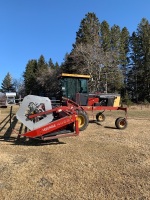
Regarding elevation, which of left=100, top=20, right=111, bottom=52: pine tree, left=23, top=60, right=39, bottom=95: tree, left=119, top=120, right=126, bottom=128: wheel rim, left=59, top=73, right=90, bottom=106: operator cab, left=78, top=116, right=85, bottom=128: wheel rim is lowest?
left=119, top=120, right=126, bottom=128: wheel rim

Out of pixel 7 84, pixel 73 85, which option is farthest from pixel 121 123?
pixel 7 84

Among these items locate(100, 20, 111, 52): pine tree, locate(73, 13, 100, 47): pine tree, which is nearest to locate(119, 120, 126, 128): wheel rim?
locate(73, 13, 100, 47): pine tree

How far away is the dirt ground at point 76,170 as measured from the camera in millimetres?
4074

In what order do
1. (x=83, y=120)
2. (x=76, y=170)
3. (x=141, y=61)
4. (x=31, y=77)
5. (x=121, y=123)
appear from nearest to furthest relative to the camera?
(x=76, y=170) < (x=83, y=120) < (x=121, y=123) < (x=141, y=61) < (x=31, y=77)

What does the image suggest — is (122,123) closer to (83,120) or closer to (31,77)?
(83,120)

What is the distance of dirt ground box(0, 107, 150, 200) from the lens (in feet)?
13.4

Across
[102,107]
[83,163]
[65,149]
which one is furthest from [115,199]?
[102,107]

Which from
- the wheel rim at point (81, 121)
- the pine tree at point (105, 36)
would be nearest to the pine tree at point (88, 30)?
the pine tree at point (105, 36)

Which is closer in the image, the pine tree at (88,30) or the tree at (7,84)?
the pine tree at (88,30)

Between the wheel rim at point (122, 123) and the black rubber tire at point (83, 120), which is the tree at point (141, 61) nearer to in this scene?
the wheel rim at point (122, 123)

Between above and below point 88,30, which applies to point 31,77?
below

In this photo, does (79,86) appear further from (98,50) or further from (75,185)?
(98,50)

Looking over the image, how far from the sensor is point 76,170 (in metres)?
5.08

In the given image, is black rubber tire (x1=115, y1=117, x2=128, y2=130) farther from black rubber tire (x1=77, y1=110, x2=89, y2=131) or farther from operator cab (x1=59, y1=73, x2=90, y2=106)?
operator cab (x1=59, y1=73, x2=90, y2=106)
